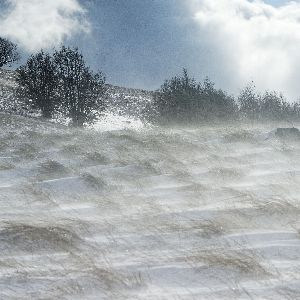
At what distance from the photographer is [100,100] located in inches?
1137

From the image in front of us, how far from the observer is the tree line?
26578mm

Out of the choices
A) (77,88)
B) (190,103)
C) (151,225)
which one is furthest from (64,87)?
(151,225)

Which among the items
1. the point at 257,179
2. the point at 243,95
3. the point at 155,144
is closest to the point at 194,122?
the point at 243,95

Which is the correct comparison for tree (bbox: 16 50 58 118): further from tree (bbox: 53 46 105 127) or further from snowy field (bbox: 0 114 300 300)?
snowy field (bbox: 0 114 300 300)

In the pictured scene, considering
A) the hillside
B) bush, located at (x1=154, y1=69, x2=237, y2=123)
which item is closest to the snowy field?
the hillside

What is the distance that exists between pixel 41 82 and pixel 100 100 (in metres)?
5.02

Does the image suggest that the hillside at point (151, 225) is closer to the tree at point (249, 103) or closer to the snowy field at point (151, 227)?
the snowy field at point (151, 227)

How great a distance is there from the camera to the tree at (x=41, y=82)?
2962 centimetres

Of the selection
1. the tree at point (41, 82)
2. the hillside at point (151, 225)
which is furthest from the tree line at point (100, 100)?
the hillside at point (151, 225)

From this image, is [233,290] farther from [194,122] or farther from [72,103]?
[72,103]

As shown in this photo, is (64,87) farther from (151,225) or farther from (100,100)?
(151,225)

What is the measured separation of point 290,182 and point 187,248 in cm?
295

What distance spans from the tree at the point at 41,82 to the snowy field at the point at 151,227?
70.9 feet

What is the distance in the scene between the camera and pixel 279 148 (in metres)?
9.12
